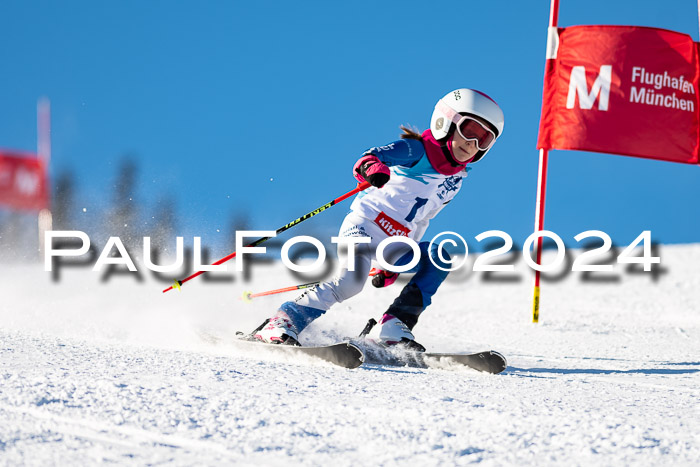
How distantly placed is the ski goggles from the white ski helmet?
0.05ft

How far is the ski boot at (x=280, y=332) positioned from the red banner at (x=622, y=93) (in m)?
5.08

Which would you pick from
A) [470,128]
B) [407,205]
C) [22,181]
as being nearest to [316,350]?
[407,205]

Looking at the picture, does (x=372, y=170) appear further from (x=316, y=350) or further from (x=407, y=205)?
(x=316, y=350)

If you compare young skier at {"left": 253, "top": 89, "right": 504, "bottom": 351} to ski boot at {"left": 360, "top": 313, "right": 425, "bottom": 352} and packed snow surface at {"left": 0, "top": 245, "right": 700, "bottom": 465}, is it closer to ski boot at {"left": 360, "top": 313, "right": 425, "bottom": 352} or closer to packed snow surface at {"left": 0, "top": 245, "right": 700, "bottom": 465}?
ski boot at {"left": 360, "top": 313, "right": 425, "bottom": 352}

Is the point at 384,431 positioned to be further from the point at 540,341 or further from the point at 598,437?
the point at 540,341

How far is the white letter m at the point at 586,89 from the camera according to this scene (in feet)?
27.2

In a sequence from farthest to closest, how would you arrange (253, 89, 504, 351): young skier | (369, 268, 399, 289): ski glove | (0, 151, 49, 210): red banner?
(0, 151, 49, 210): red banner, (369, 268, 399, 289): ski glove, (253, 89, 504, 351): young skier

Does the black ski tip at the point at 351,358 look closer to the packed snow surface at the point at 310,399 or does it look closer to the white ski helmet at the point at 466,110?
the packed snow surface at the point at 310,399

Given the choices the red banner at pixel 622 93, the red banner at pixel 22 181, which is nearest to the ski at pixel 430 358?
the red banner at pixel 622 93

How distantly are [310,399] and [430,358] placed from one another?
1.52m

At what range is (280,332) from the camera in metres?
3.90

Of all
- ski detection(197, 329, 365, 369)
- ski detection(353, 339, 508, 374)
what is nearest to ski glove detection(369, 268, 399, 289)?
ski detection(353, 339, 508, 374)

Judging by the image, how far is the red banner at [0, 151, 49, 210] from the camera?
Answer: 20.0 meters

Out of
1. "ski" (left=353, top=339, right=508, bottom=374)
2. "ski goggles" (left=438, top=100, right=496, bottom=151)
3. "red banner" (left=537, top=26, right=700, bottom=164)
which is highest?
"red banner" (left=537, top=26, right=700, bottom=164)
